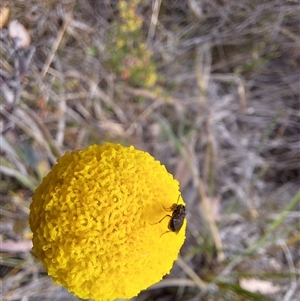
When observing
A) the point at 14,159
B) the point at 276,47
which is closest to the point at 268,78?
the point at 276,47

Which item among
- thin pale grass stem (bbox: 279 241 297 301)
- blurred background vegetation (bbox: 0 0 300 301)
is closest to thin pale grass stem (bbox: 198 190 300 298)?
blurred background vegetation (bbox: 0 0 300 301)

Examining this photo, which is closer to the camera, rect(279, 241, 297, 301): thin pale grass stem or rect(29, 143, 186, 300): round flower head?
rect(29, 143, 186, 300): round flower head

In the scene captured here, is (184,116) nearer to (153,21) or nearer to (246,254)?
(153,21)

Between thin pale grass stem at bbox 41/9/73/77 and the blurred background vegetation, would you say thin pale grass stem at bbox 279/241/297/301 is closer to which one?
the blurred background vegetation


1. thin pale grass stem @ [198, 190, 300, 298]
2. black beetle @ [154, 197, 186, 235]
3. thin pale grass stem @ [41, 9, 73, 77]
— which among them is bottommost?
thin pale grass stem @ [198, 190, 300, 298]

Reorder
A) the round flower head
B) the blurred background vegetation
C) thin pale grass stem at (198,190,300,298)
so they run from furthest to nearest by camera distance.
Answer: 1. thin pale grass stem at (198,190,300,298)
2. the blurred background vegetation
3. the round flower head

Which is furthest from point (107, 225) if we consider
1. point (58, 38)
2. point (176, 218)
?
point (58, 38)

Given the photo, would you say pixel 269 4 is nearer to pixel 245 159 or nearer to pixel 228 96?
pixel 228 96

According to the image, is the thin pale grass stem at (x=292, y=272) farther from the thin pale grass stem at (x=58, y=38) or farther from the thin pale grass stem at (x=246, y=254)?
the thin pale grass stem at (x=58, y=38)
